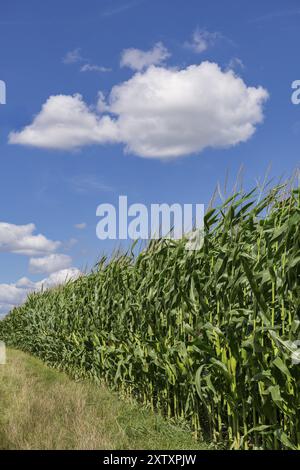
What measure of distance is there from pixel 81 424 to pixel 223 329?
1.70m

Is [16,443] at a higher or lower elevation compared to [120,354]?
lower

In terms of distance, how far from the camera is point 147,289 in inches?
272

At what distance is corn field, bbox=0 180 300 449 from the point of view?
4145 millimetres

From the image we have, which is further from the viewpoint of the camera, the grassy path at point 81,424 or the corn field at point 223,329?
the grassy path at point 81,424

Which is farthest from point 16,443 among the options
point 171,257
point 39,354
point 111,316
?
point 39,354

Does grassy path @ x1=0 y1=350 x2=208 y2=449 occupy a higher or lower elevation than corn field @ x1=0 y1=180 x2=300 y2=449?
lower

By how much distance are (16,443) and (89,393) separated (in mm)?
2613

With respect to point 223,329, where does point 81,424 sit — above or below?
below

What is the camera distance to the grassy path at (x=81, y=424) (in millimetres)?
4723

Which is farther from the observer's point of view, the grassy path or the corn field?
the grassy path

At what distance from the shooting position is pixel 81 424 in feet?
16.9

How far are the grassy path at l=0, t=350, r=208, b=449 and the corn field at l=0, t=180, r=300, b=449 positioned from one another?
0.36 metres

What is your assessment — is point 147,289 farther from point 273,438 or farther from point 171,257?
point 273,438

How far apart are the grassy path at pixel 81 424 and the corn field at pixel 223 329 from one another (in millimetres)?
359
